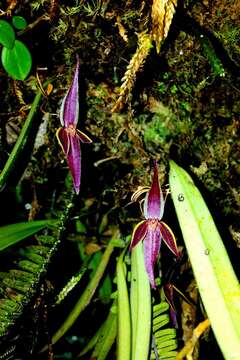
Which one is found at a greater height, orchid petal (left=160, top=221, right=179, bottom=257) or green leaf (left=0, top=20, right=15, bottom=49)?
green leaf (left=0, top=20, right=15, bottom=49)

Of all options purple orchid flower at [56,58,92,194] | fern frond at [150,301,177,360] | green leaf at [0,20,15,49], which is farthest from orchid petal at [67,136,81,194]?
fern frond at [150,301,177,360]

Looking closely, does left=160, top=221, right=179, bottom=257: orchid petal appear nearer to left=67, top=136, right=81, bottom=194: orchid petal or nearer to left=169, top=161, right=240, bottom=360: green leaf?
A: left=169, top=161, right=240, bottom=360: green leaf

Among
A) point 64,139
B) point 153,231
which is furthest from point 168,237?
point 64,139

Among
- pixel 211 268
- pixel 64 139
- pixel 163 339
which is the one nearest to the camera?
pixel 211 268

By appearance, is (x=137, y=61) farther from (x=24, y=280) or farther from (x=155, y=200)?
(x=24, y=280)

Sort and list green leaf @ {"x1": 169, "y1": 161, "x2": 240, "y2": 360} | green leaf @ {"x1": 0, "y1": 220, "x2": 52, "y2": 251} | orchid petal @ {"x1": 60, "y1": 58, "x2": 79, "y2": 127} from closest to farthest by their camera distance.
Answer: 1. green leaf @ {"x1": 169, "y1": 161, "x2": 240, "y2": 360}
2. orchid petal @ {"x1": 60, "y1": 58, "x2": 79, "y2": 127}
3. green leaf @ {"x1": 0, "y1": 220, "x2": 52, "y2": 251}

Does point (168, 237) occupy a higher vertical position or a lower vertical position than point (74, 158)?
lower
